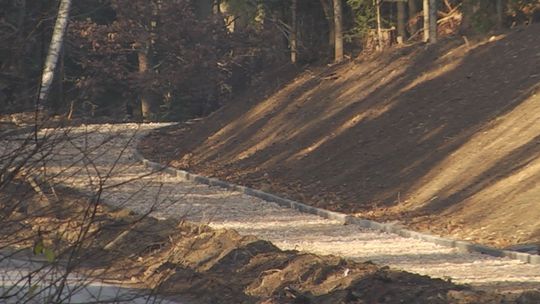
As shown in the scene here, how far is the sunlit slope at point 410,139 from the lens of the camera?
21312mm

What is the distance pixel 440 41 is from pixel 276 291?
21791mm

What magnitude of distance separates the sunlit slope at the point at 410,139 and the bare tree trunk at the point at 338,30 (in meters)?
1.46

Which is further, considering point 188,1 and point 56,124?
point 188,1

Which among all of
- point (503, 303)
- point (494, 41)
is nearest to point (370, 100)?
point (494, 41)

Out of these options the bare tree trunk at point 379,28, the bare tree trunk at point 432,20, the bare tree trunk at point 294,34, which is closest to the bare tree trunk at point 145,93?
the bare tree trunk at point 294,34

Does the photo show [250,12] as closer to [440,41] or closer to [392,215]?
[440,41]

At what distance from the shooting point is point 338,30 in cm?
4019

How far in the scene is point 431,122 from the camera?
27469mm

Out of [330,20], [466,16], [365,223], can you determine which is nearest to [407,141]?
[365,223]

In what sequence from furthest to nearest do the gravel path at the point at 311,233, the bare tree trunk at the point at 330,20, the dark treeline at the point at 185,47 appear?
the dark treeline at the point at 185,47, the bare tree trunk at the point at 330,20, the gravel path at the point at 311,233

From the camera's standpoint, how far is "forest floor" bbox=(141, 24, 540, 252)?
2095 cm

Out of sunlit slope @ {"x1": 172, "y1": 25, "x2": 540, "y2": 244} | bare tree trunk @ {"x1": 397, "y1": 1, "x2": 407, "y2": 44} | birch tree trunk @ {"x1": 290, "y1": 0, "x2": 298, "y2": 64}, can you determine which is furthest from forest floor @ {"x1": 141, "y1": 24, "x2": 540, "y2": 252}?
birch tree trunk @ {"x1": 290, "y1": 0, "x2": 298, "y2": 64}

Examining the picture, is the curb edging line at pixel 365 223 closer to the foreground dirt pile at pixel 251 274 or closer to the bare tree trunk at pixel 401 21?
the foreground dirt pile at pixel 251 274

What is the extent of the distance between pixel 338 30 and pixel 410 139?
13490 millimetres
